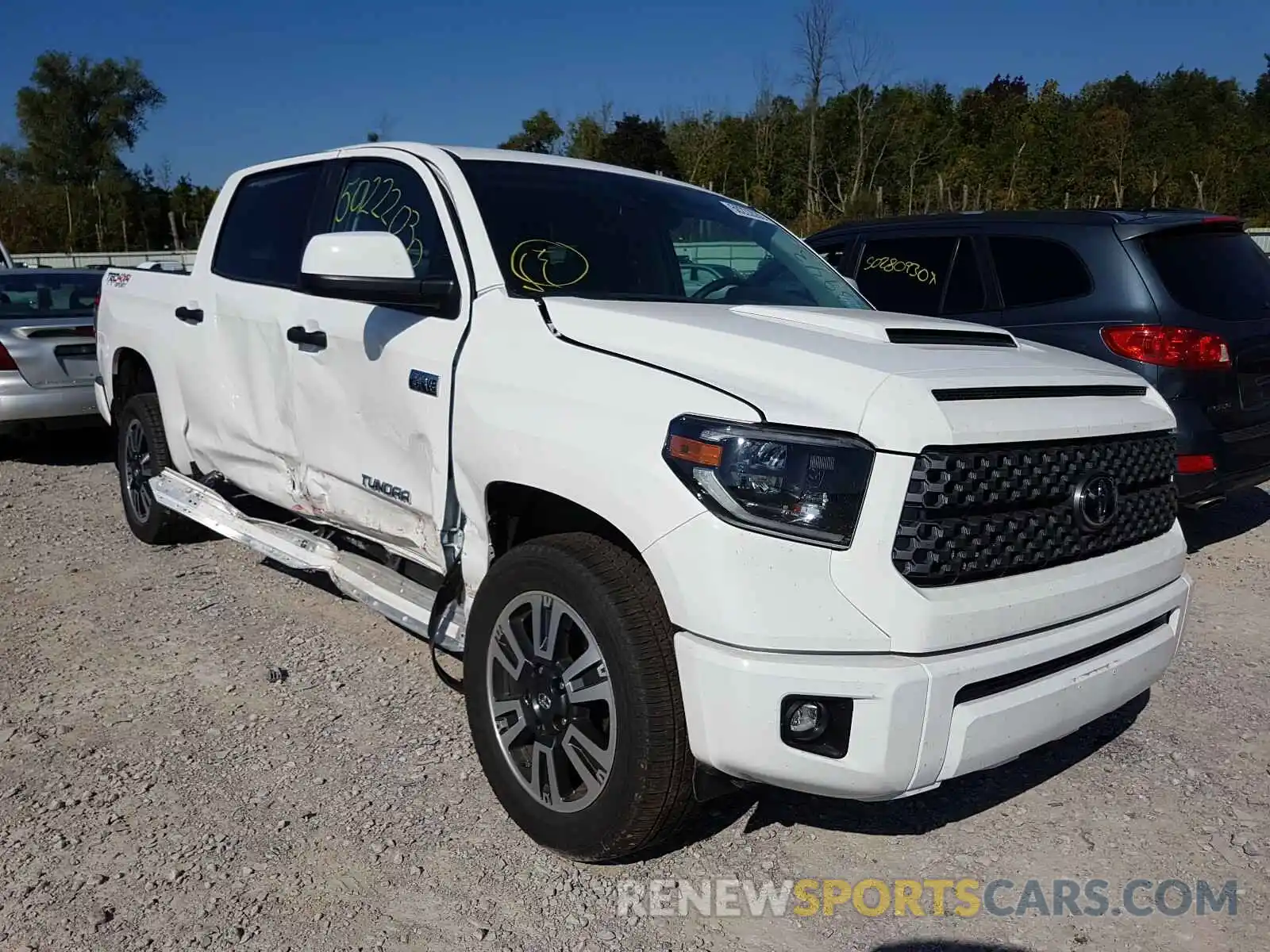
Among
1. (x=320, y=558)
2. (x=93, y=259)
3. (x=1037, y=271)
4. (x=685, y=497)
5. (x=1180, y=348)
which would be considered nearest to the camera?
(x=685, y=497)

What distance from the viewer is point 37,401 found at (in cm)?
757

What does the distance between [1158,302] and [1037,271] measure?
75 cm

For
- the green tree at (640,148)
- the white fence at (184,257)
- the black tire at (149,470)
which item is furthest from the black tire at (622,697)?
the green tree at (640,148)

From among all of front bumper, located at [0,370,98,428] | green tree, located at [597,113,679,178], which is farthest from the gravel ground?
green tree, located at [597,113,679,178]

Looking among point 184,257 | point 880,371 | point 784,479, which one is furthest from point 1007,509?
point 184,257

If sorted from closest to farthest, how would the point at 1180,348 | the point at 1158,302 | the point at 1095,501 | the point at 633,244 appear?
the point at 1095,501 < the point at 633,244 < the point at 1180,348 < the point at 1158,302

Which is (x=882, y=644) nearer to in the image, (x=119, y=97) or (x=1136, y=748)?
(x=1136, y=748)

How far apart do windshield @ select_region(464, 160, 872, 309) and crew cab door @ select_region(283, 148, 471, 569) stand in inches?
8.4

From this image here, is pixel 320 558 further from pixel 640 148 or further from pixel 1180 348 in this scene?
pixel 640 148

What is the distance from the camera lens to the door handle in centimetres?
369

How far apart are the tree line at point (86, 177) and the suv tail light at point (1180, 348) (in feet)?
130

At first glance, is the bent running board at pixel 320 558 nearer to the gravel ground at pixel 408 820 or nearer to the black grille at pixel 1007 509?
the gravel ground at pixel 408 820

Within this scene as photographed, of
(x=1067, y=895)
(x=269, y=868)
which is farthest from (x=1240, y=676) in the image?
(x=269, y=868)

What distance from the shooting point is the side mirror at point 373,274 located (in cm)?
311
